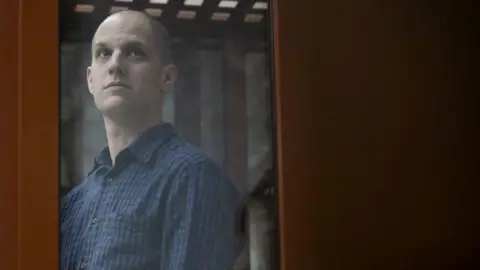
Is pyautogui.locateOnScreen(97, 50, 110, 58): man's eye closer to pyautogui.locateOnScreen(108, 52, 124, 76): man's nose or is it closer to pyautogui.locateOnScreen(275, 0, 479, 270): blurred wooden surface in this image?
pyautogui.locateOnScreen(108, 52, 124, 76): man's nose

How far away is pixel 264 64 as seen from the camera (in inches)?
50.1

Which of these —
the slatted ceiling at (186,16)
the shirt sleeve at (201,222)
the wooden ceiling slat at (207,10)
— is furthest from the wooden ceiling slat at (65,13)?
the shirt sleeve at (201,222)

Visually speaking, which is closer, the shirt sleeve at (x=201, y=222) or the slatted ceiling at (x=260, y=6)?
the shirt sleeve at (x=201, y=222)

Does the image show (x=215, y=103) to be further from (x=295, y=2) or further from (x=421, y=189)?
(x=421, y=189)

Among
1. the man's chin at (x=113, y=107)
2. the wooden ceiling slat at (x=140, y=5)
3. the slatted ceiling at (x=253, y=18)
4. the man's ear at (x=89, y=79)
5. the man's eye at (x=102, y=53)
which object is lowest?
the man's chin at (x=113, y=107)

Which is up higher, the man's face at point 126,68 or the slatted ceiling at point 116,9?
the slatted ceiling at point 116,9

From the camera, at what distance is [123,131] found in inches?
48.5

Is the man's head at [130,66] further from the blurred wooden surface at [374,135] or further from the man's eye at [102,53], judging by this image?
the blurred wooden surface at [374,135]

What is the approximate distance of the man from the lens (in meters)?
1.18

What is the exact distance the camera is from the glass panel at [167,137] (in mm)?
1188

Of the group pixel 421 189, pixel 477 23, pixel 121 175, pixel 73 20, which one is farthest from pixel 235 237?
pixel 477 23

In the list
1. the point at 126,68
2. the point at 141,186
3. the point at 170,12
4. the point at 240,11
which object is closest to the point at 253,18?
the point at 240,11

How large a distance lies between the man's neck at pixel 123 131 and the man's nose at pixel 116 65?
9 centimetres

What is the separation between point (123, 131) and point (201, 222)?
0.22 m
